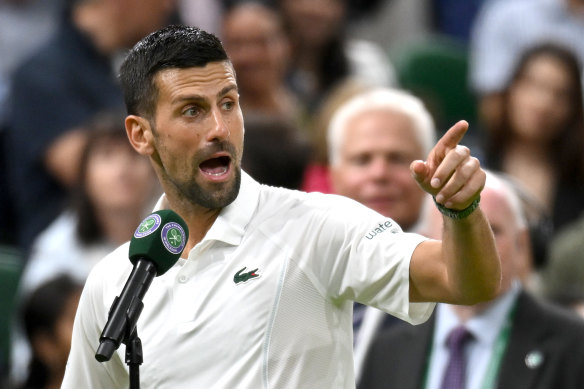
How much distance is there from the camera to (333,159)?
16.3 ft

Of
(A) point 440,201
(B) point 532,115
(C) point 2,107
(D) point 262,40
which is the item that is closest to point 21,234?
(C) point 2,107

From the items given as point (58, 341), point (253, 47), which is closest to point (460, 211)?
point (58, 341)

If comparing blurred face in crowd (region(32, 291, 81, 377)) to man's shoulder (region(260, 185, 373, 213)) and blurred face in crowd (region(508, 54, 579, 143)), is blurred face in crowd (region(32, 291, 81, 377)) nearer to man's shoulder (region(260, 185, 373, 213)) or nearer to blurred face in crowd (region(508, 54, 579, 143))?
blurred face in crowd (region(508, 54, 579, 143))

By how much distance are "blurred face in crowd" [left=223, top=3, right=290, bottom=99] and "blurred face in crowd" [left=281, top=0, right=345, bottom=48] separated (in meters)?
0.52

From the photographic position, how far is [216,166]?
111 inches

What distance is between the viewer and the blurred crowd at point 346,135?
4.24 metres

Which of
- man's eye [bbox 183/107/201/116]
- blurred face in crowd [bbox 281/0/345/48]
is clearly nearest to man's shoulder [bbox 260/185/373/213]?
man's eye [bbox 183/107/201/116]

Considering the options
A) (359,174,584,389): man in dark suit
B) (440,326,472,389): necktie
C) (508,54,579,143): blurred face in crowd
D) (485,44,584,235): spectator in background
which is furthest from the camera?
(508,54,579,143): blurred face in crowd

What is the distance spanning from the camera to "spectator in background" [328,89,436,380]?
4.68 m

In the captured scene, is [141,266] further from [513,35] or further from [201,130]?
[513,35]

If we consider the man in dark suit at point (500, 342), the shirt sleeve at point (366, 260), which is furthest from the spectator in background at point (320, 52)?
the shirt sleeve at point (366, 260)

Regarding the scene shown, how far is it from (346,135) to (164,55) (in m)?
2.20

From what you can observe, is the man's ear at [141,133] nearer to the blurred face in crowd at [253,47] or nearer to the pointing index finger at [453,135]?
the pointing index finger at [453,135]

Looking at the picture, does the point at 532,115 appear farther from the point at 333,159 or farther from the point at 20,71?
the point at 20,71
